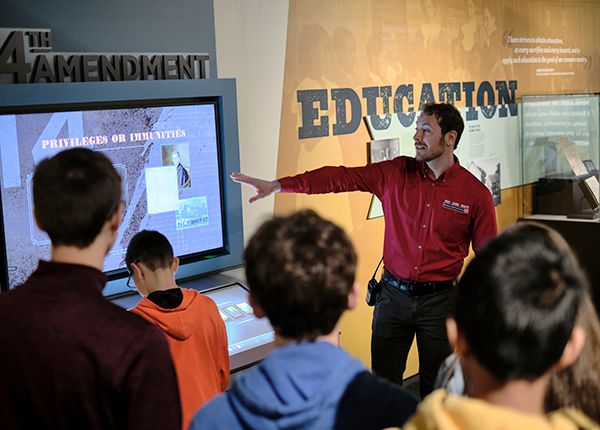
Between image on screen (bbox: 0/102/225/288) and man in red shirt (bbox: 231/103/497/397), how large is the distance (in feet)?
0.78

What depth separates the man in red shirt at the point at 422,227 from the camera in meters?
2.58

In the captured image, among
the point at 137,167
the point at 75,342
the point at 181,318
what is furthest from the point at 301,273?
the point at 137,167

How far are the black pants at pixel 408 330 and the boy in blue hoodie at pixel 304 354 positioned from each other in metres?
1.71

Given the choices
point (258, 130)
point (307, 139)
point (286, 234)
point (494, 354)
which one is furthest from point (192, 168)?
point (494, 354)

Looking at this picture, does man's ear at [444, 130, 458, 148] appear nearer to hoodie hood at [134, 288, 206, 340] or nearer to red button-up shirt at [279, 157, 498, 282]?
red button-up shirt at [279, 157, 498, 282]

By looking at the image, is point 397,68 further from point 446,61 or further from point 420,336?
point 420,336

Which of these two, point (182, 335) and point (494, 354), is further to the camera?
point (182, 335)

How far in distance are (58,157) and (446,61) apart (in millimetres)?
3536

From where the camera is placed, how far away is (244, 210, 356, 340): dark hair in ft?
2.84

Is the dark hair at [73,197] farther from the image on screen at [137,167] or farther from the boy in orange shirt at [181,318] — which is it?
the image on screen at [137,167]

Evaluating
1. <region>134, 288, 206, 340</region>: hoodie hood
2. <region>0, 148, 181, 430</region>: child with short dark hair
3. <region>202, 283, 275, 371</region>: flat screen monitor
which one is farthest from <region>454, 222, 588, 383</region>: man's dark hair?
<region>202, 283, 275, 371</region>: flat screen monitor

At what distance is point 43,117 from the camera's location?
2.04 meters

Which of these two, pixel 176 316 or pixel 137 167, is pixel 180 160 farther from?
pixel 176 316

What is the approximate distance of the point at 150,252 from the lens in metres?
1.70
